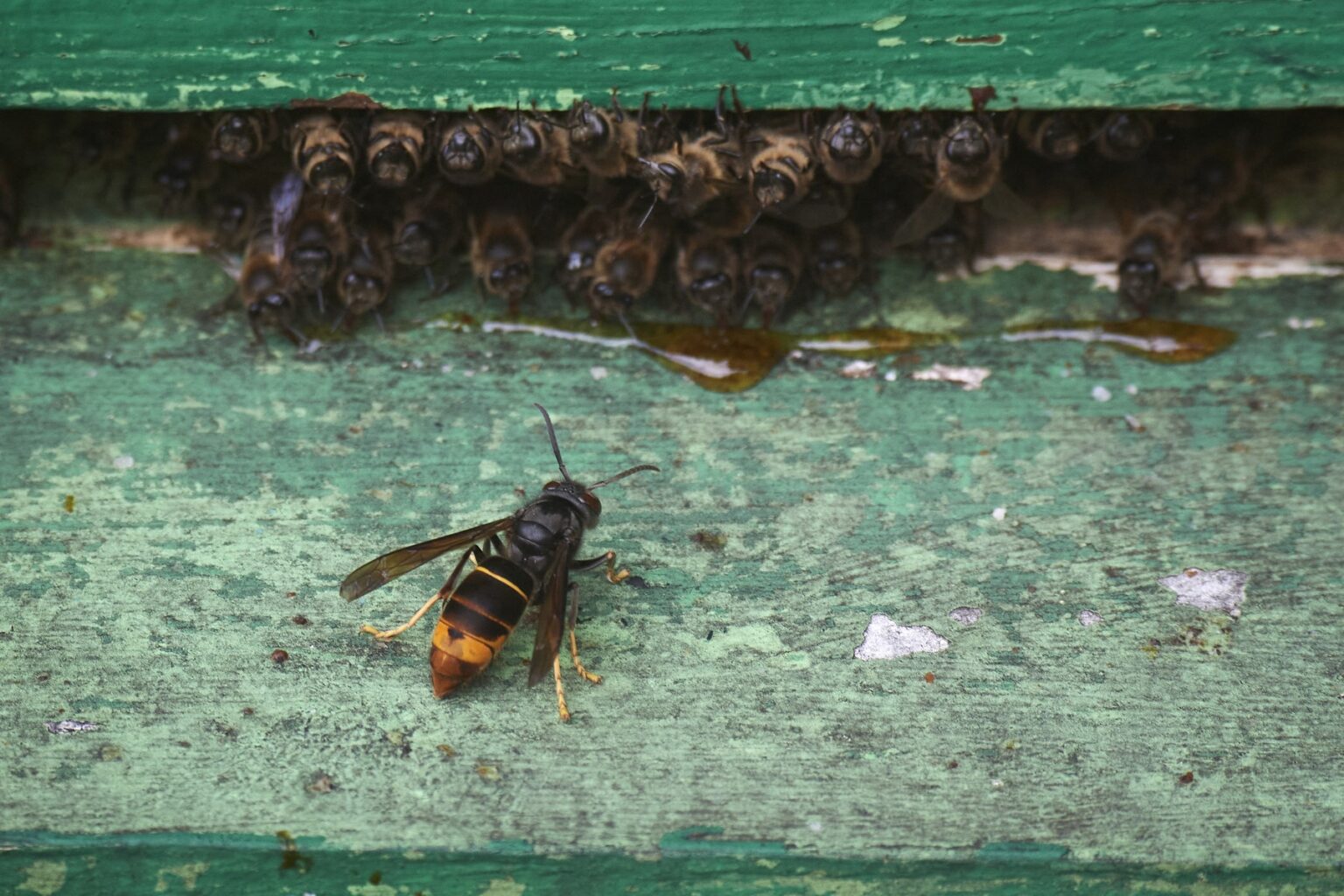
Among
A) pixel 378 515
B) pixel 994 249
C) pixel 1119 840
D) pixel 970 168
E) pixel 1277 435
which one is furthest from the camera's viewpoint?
pixel 994 249

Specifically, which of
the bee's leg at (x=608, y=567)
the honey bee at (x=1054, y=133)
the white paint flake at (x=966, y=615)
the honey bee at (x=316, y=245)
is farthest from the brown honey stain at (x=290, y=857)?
the honey bee at (x=1054, y=133)

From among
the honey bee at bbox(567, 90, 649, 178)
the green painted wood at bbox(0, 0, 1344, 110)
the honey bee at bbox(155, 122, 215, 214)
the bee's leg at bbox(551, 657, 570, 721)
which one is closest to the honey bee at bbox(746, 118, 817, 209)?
the green painted wood at bbox(0, 0, 1344, 110)

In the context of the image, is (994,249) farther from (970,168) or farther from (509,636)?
(509,636)

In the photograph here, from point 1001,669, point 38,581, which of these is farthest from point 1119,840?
point 38,581

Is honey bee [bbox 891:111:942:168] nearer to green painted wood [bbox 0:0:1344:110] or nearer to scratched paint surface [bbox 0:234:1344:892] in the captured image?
green painted wood [bbox 0:0:1344:110]

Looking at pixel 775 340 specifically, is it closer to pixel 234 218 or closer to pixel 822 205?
pixel 822 205

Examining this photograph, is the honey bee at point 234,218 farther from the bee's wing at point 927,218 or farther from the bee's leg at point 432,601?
A: the bee's wing at point 927,218
